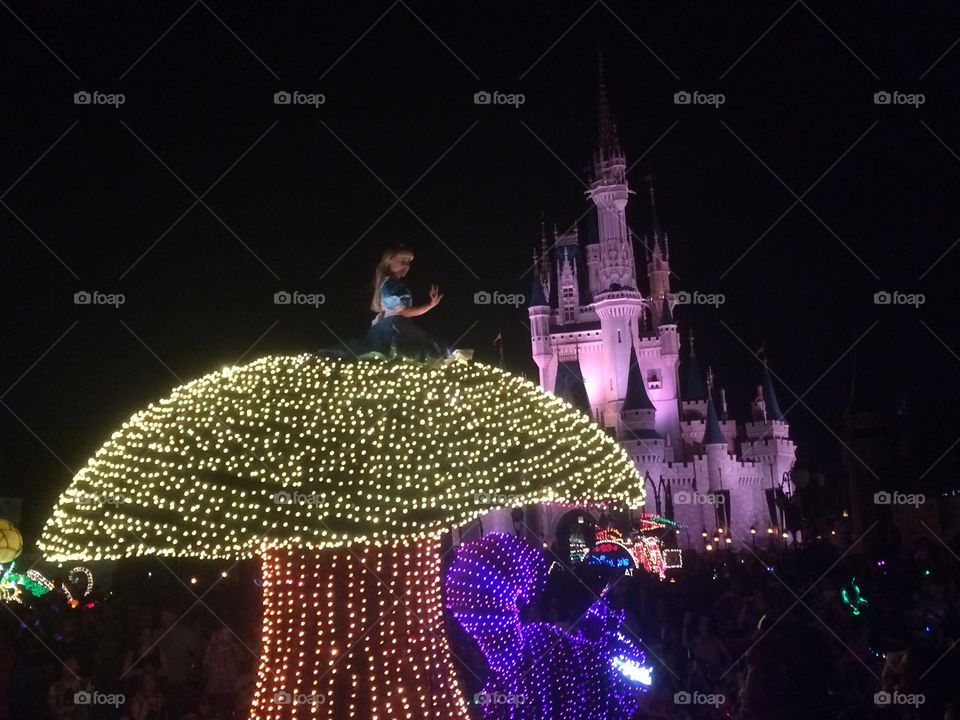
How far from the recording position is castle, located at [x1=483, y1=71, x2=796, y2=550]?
4769 cm

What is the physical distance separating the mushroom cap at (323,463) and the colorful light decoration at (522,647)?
1.42 metres

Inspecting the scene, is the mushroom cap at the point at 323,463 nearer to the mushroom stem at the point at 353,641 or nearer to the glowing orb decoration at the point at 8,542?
the mushroom stem at the point at 353,641

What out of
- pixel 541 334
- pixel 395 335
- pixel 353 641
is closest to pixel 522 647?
pixel 353 641

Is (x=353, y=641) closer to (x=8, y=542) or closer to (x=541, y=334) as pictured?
(x=8, y=542)

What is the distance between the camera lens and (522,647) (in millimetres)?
6625

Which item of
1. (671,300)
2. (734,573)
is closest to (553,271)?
(671,300)

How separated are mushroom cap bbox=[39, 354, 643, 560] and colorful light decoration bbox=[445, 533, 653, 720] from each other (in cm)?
142

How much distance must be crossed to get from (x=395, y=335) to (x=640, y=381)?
149 ft

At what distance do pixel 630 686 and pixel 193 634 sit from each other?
3787 mm

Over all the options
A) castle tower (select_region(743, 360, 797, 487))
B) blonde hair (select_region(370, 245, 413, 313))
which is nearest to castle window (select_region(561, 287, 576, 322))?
castle tower (select_region(743, 360, 797, 487))

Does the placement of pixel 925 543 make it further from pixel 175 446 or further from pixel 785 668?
pixel 175 446

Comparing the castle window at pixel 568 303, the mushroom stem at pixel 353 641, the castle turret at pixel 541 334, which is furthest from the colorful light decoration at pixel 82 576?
the castle window at pixel 568 303

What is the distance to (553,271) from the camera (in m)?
58.3

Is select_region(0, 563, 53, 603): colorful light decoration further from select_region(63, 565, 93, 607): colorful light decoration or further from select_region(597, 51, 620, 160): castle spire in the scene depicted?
select_region(597, 51, 620, 160): castle spire
